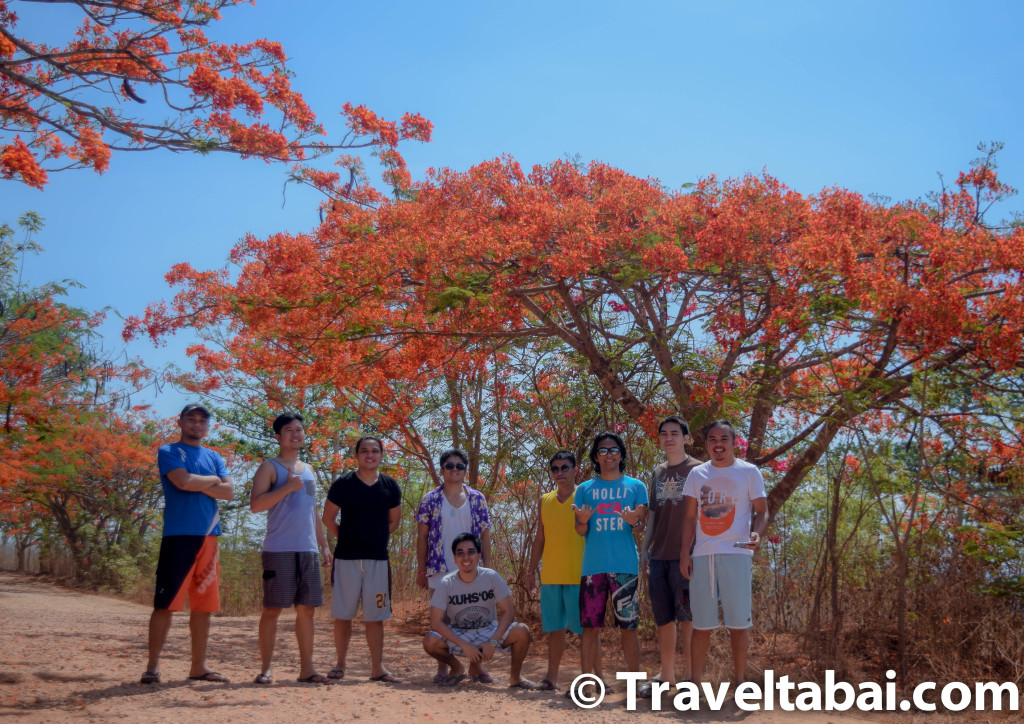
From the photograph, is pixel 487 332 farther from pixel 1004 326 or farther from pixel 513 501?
pixel 1004 326

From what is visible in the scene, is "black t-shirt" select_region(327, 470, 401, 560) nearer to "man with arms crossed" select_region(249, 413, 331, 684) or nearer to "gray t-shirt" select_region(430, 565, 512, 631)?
"man with arms crossed" select_region(249, 413, 331, 684)

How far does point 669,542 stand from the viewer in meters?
4.97

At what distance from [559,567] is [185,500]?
2286 millimetres

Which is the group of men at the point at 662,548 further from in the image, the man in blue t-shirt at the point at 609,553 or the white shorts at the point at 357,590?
the white shorts at the point at 357,590

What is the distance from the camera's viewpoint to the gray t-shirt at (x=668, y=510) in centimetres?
497

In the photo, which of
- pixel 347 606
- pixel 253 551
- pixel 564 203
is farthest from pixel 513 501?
pixel 253 551

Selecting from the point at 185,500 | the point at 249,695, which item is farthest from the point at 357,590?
the point at 185,500

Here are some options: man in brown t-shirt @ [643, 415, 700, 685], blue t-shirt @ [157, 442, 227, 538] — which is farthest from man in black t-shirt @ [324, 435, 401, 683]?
man in brown t-shirt @ [643, 415, 700, 685]

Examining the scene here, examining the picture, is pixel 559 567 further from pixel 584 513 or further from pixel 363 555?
pixel 363 555

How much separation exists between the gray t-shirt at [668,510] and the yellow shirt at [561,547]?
47 cm

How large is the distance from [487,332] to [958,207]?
4.20 metres

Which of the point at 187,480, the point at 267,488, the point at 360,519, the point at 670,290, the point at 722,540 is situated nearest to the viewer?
the point at 722,540
